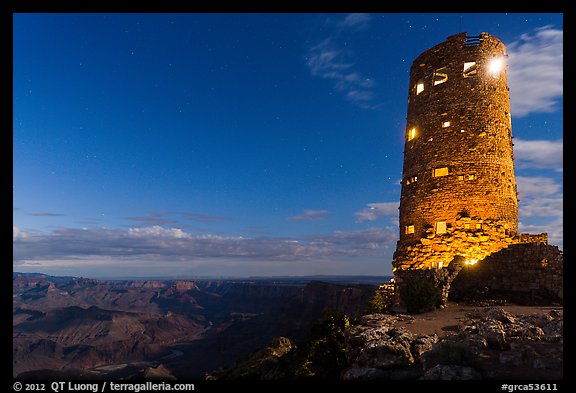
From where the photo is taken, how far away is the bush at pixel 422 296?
707 inches

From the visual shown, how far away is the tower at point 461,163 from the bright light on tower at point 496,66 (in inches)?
3.6

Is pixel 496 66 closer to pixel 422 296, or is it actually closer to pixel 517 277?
pixel 517 277

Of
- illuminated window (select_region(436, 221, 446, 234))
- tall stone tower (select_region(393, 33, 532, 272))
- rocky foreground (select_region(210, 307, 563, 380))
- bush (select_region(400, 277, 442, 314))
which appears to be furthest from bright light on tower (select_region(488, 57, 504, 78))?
rocky foreground (select_region(210, 307, 563, 380))

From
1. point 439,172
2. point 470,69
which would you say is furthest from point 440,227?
point 470,69

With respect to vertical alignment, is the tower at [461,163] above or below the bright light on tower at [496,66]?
below

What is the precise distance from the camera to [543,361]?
7.77 m

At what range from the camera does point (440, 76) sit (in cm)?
2562

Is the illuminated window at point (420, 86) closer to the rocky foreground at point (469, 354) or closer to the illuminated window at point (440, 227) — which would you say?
the illuminated window at point (440, 227)

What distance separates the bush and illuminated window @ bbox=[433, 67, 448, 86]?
50.8 ft

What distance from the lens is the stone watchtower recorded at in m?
23.1

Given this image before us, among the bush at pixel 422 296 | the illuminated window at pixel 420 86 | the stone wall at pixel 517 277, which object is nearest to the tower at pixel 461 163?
the illuminated window at pixel 420 86
